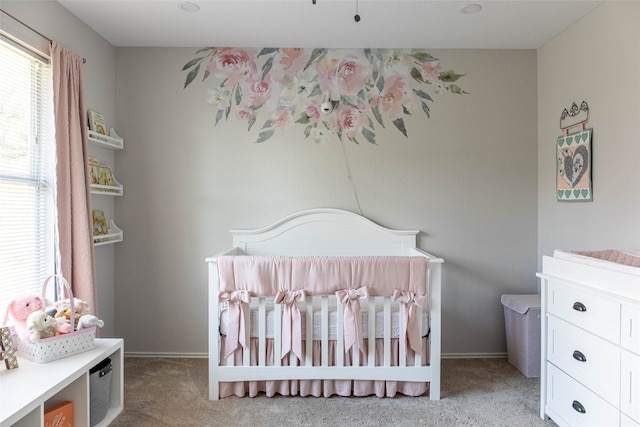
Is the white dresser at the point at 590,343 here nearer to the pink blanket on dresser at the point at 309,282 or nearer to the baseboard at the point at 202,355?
the pink blanket on dresser at the point at 309,282

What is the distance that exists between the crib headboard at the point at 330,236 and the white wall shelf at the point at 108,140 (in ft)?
3.39

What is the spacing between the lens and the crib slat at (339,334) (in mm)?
2152

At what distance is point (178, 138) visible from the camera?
2865 mm

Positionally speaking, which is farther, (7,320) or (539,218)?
(539,218)

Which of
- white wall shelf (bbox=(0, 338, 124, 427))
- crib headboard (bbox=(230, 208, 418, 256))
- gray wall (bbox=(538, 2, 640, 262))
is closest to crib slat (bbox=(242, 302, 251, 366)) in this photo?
white wall shelf (bbox=(0, 338, 124, 427))

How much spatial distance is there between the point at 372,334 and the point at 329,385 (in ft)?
1.31

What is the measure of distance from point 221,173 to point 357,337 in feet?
5.10

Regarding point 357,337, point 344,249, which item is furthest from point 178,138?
point 357,337

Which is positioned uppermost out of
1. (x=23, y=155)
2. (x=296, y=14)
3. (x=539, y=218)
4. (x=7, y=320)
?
(x=296, y=14)

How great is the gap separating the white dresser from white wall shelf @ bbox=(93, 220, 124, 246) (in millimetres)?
2649

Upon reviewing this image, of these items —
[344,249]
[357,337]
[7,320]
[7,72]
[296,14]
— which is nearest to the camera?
[7,320]

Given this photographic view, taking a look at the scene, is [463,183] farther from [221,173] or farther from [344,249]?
[221,173]

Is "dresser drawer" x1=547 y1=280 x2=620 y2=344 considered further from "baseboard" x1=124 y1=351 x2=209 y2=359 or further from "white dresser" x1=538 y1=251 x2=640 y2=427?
"baseboard" x1=124 y1=351 x2=209 y2=359

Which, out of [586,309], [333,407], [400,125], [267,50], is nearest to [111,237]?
[267,50]
